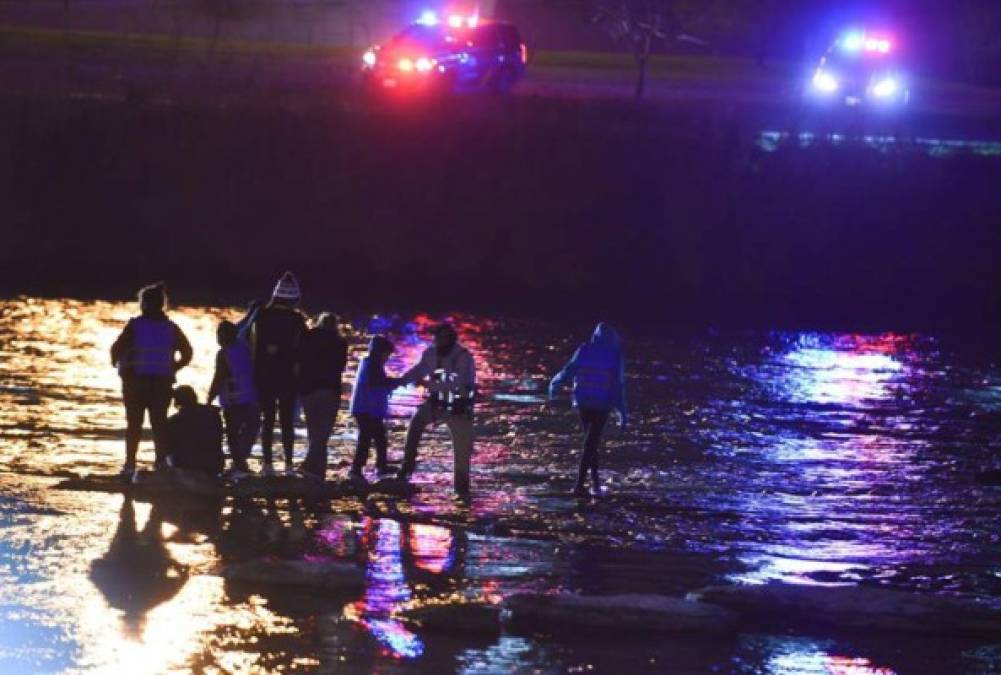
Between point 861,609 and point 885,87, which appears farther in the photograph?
point 885,87

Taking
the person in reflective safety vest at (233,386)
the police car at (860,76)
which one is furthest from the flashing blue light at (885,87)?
the person in reflective safety vest at (233,386)

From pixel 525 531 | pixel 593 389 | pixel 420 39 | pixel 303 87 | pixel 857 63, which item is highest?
pixel 857 63

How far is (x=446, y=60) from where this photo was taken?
42.4 meters

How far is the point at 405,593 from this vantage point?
41.4ft

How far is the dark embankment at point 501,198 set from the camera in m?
38.8

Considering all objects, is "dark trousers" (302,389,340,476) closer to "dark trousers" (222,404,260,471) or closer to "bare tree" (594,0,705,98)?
"dark trousers" (222,404,260,471)

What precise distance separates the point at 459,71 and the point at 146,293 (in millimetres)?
27020

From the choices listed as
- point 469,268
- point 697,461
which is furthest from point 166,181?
point 697,461

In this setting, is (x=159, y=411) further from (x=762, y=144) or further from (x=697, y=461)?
(x=762, y=144)

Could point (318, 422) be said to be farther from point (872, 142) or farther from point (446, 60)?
point (446, 60)

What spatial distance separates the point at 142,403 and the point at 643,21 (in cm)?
3949

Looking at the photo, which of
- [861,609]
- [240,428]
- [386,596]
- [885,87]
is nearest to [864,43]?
[885,87]

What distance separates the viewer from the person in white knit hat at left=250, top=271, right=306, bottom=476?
1655 centimetres

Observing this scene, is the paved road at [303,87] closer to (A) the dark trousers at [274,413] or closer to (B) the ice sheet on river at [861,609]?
(A) the dark trousers at [274,413]
